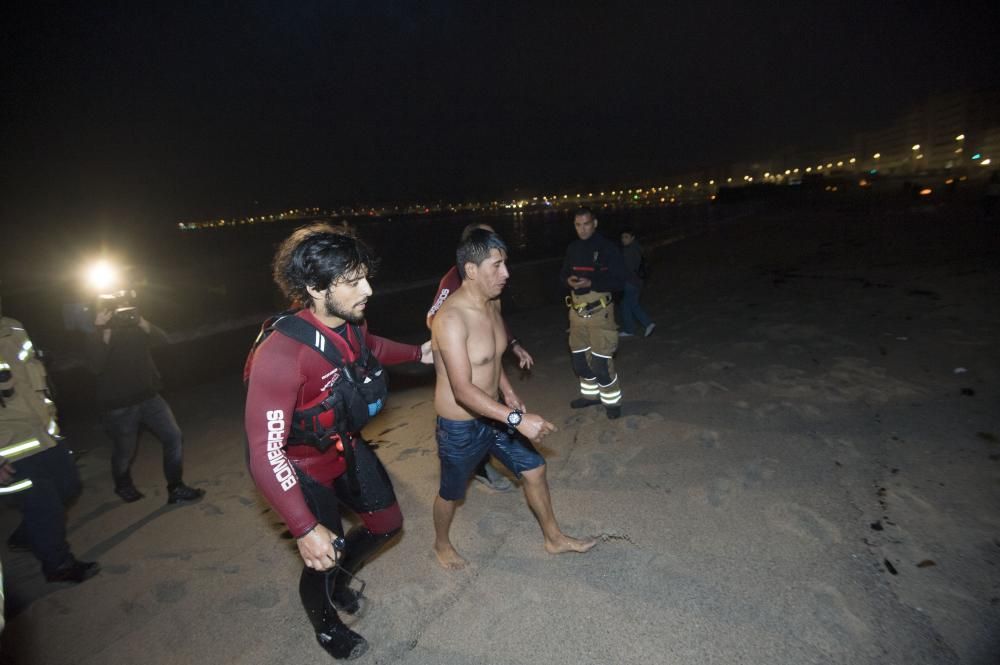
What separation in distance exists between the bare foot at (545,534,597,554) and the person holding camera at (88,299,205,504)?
11.4ft

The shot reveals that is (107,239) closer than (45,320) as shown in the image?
No

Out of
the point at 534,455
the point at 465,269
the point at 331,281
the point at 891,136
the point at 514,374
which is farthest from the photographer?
the point at 891,136

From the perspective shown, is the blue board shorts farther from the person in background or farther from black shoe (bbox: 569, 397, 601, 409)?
the person in background

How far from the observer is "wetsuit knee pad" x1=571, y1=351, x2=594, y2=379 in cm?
537

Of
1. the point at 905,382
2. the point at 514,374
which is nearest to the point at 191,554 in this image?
the point at 514,374

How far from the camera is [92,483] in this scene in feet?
17.2

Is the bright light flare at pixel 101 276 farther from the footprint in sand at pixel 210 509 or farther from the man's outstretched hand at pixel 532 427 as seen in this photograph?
the man's outstretched hand at pixel 532 427

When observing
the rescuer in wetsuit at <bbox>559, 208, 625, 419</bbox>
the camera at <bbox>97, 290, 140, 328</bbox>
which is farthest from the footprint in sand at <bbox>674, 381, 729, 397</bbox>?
the camera at <bbox>97, 290, 140, 328</bbox>

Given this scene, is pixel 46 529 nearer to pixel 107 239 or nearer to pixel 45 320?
pixel 45 320

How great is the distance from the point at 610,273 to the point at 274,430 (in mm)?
3896

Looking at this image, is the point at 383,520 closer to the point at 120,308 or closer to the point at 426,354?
the point at 426,354

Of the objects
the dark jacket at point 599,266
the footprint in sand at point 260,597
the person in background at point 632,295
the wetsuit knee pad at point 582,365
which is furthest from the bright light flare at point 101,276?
the person in background at point 632,295

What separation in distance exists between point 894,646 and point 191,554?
4569 millimetres

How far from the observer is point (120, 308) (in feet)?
13.6
